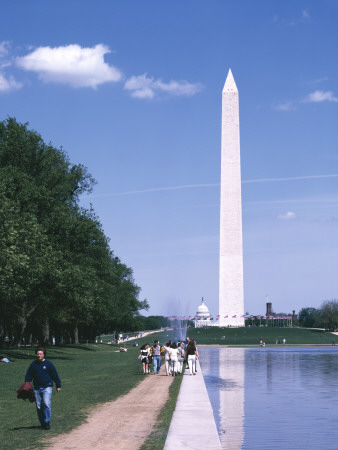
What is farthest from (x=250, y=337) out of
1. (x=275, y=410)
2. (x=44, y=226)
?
(x=275, y=410)

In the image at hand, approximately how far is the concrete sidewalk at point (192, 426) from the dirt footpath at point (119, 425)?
1.83 ft

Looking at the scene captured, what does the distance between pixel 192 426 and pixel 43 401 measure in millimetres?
3035

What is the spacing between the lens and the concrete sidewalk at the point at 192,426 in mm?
12195

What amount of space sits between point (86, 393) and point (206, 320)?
163339 mm

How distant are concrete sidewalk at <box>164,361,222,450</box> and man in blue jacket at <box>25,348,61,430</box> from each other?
2.55 m

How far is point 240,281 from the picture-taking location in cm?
9656

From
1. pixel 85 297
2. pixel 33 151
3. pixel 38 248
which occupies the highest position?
pixel 33 151

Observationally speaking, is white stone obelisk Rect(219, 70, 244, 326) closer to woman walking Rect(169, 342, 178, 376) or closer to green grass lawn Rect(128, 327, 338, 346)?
green grass lawn Rect(128, 327, 338, 346)

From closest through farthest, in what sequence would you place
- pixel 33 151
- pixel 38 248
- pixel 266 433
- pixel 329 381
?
pixel 266 433, pixel 329 381, pixel 38 248, pixel 33 151

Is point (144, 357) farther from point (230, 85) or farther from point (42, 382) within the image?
point (230, 85)

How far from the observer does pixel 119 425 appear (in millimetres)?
15375

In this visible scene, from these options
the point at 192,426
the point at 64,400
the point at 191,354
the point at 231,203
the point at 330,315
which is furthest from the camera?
the point at 330,315

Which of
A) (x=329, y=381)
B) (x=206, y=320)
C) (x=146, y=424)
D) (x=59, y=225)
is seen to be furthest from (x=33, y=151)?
(x=206, y=320)

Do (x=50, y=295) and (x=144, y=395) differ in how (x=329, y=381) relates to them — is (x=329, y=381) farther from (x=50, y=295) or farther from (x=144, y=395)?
(x=50, y=295)
